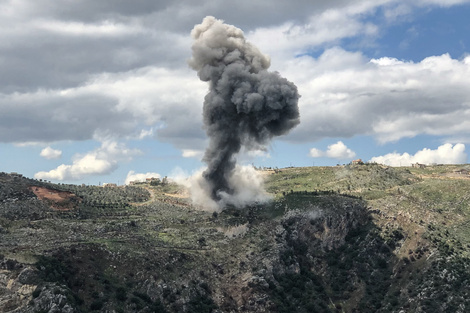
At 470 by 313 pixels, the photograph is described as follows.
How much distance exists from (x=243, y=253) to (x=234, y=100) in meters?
44.9

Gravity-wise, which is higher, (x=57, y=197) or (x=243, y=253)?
(x=57, y=197)

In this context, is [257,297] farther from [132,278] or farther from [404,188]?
[404,188]

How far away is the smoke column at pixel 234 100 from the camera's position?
471 ft

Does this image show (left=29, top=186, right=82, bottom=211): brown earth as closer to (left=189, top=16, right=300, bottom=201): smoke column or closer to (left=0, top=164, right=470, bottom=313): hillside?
(left=0, top=164, right=470, bottom=313): hillside

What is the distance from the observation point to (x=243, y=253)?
397 ft

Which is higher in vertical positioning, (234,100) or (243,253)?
(234,100)

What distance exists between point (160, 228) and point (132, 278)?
109ft

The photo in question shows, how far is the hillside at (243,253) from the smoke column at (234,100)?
16542 mm

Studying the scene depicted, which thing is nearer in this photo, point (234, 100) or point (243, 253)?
point (243, 253)

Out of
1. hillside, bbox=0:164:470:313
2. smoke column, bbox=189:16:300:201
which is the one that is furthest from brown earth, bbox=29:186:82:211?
smoke column, bbox=189:16:300:201

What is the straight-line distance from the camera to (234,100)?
144375 mm

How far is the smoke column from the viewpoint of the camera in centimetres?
14362

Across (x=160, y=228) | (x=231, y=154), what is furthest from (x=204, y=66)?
(x=160, y=228)

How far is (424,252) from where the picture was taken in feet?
401
